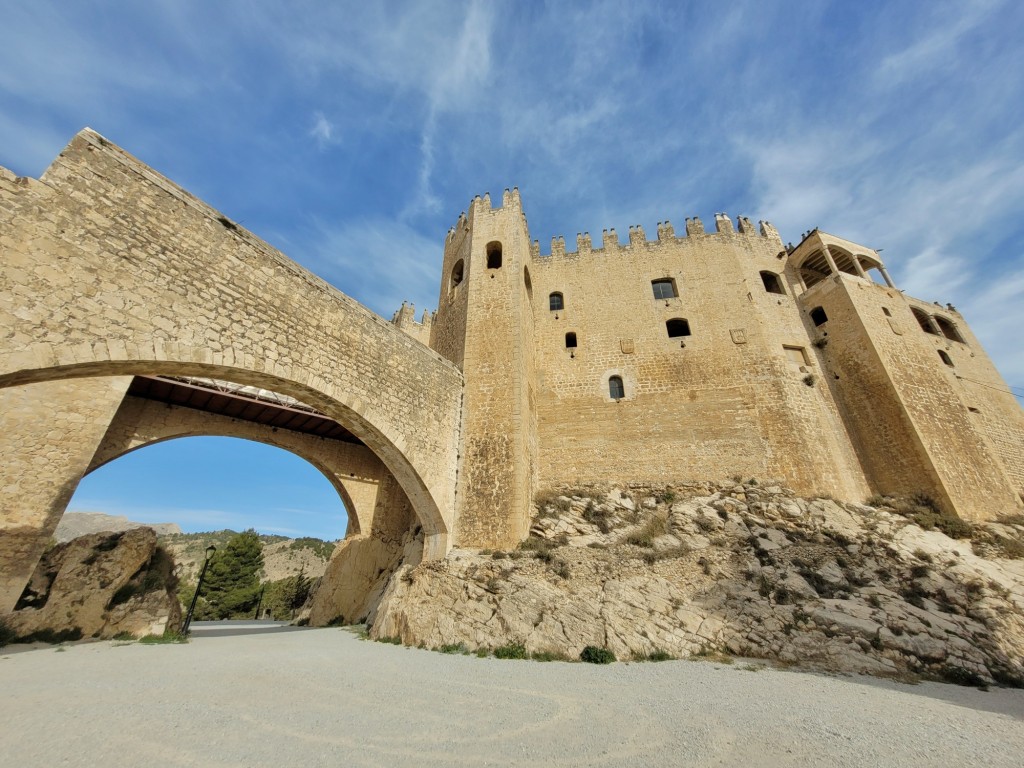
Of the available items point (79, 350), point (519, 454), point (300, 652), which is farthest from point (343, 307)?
point (300, 652)

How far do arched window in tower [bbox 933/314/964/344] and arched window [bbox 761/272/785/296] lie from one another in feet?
26.5

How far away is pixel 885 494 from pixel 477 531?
37.3 feet

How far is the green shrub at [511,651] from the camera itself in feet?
23.4

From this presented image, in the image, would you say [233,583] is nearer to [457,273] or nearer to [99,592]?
[99,592]

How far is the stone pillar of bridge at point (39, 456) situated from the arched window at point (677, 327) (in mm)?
15332

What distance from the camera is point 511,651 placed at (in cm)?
719

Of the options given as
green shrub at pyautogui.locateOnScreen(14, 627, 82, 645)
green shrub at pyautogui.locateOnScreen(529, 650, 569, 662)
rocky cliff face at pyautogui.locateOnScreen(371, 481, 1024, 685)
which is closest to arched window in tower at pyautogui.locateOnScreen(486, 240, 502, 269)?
rocky cliff face at pyautogui.locateOnScreen(371, 481, 1024, 685)

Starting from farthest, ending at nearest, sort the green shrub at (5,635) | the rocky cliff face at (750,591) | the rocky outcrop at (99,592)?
the rocky outcrop at (99,592)
the green shrub at (5,635)
the rocky cliff face at (750,591)

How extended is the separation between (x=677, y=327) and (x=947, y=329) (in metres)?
13.4

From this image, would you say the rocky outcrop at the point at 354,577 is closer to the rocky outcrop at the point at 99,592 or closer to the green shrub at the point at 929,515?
the rocky outcrop at the point at 99,592

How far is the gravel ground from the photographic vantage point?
3230 mm

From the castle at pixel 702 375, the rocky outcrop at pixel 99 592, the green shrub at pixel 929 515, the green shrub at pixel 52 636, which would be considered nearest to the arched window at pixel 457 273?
the castle at pixel 702 375

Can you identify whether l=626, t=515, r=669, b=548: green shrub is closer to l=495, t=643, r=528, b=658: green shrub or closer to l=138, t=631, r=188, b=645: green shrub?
l=495, t=643, r=528, b=658: green shrub

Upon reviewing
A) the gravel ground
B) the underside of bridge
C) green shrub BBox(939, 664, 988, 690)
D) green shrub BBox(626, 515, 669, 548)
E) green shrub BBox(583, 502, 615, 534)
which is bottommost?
green shrub BBox(939, 664, 988, 690)
